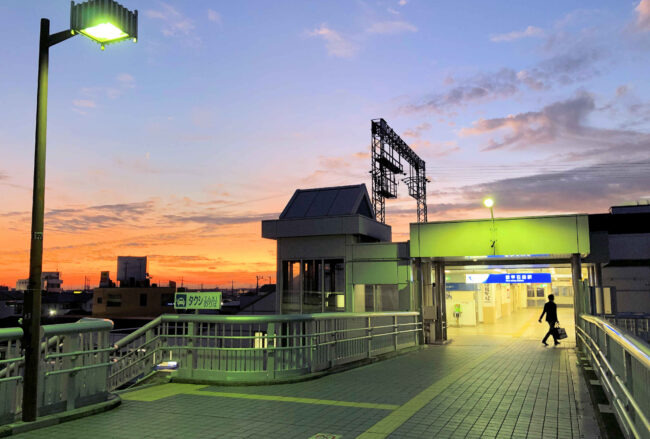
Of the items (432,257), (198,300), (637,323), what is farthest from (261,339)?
(637,323)

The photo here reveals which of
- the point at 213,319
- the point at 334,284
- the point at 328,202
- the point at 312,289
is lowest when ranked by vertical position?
the point at 213,319

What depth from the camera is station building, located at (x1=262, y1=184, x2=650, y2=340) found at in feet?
61.0

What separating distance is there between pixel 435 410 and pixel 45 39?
25.8ft

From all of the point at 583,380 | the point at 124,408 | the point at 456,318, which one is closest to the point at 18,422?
the point at 124,408

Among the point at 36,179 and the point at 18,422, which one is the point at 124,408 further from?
the point at 36,179

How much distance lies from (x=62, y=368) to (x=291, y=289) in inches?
640

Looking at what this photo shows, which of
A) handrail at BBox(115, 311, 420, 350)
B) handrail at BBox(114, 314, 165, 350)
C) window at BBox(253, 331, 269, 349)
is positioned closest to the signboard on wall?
handrail at BBox(115, 311, 420, 350)

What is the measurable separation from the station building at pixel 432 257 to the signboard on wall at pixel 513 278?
59 millimetres

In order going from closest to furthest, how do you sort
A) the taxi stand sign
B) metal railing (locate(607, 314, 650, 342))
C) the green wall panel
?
the taxi stand sign
metal railing (locate(607, 314, 650, 342))
the green wall panel

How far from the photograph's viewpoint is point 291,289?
23.9 metres

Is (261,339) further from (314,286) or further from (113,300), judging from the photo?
(113,300)

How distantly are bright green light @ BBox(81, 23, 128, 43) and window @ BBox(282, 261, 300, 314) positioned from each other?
690 inches

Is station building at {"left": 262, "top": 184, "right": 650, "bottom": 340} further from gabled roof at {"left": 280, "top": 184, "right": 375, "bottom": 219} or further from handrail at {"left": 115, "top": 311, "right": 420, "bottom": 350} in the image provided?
handrail at {"left": 115, "top": 311, "right": 420, "bottom": 350}


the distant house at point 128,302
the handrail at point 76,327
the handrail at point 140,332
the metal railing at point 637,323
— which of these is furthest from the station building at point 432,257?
the distant house at point 128,302
